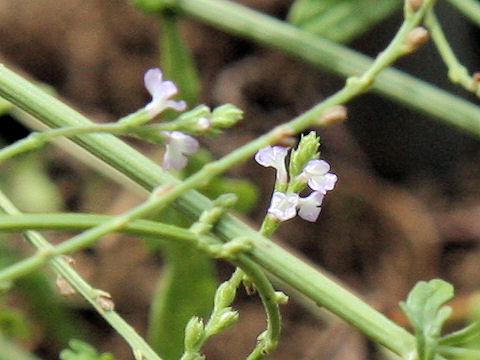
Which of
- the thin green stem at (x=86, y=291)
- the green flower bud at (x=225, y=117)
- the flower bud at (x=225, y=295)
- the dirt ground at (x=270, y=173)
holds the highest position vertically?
the dirt ground at (x=270, y=173)

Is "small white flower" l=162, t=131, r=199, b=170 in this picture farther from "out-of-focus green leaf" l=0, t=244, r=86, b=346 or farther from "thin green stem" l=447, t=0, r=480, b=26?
"out-of-focus green leaf" l=0, t=244, r=86, b=346

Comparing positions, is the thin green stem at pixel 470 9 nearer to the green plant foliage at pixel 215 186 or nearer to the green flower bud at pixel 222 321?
the green plant foliage at pixel 215 186

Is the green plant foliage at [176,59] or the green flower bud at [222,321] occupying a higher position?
the green plant foliage at [176,59]

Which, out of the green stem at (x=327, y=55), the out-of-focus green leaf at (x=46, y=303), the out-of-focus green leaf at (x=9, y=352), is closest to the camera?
the green stem at (x=327, y=55)

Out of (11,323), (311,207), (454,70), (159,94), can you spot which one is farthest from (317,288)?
(11,323)

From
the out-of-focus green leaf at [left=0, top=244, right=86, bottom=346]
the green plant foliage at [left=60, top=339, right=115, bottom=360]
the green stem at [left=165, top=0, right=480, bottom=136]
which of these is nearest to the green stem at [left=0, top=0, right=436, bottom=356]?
the green plant foliage at [left=60, top=339, right=115, bottom=360]

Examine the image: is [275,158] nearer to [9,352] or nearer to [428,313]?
[428,313]

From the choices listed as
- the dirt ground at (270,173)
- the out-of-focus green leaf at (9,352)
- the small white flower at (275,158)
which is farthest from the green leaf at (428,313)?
the dirt ground at (270,173)
